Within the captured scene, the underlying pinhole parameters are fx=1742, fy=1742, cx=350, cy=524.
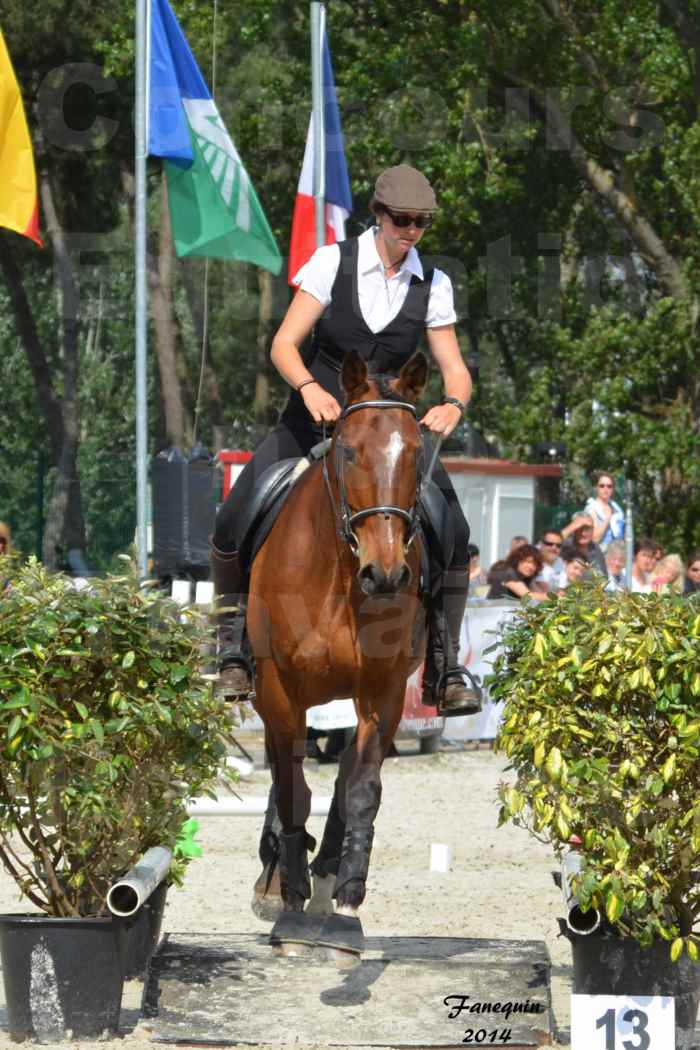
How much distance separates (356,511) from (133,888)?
143 centimetres

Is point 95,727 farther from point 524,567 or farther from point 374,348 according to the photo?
point 524,567

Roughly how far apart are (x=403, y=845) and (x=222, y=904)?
2294 millimetres

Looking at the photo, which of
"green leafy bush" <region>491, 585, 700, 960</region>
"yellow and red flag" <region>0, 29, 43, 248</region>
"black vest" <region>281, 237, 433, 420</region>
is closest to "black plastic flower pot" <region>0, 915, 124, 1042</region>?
"green leafy bush" <region>491, 585, 700, 960</region>

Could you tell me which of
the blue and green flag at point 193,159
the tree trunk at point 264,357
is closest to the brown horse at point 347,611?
the blue and green flag at point 193,159

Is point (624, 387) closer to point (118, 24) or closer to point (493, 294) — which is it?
point (493, 294)

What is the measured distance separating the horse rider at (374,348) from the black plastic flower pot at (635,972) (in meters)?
1.69

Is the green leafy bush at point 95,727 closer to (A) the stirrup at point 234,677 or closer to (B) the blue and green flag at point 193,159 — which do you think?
(A) the stirrup at point 234,677

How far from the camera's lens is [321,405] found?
6.29 m

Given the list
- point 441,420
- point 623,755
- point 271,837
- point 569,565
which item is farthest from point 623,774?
point 569,565

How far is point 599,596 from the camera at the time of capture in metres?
5.81

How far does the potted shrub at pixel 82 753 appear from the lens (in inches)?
223

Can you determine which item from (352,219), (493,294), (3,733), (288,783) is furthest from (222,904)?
(352,219)

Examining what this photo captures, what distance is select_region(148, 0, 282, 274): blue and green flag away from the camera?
16844mm

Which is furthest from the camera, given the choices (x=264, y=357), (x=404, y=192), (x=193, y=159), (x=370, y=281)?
(x=264, y=357)
